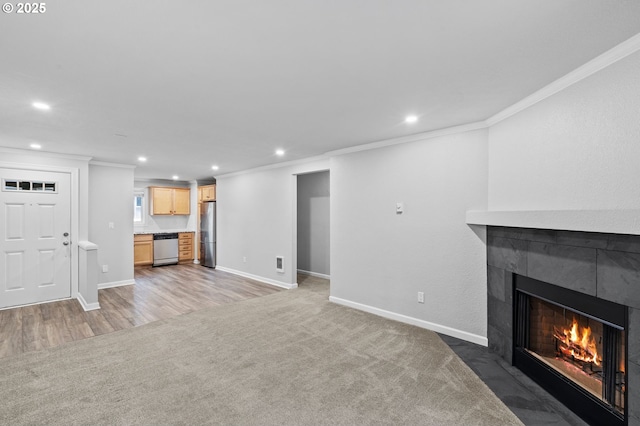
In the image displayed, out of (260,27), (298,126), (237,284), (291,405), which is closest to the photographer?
(260,27)

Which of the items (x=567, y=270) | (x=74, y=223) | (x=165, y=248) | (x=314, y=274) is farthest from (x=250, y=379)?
(x=165, y=248)

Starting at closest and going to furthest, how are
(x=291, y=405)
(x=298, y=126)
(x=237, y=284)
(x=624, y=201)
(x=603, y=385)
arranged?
(x=624, y=201) → (x=603, y=385) → (x=291, y=405) → (x=298, y=126) → (x=237, y=284)

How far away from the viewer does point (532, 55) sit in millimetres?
1851

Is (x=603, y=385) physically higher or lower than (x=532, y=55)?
lower

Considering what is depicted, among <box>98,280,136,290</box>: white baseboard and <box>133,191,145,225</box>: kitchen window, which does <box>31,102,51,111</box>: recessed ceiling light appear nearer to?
<box>98,280,136,290</box>: white baseboard

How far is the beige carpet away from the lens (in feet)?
6.78

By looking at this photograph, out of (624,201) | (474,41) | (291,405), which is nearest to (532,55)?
(474,41)

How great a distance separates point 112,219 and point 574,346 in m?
7.02

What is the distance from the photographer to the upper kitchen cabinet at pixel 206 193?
7.60 m

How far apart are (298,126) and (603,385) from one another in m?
3.35

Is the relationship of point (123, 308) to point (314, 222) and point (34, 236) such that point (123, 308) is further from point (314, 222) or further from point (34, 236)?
point (314, 222)

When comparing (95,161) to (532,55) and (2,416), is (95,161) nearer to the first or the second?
(2,416)

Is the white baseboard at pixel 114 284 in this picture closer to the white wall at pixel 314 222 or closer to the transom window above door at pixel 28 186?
the transom window above door at pixel 28 186

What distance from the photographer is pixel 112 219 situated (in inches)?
224
